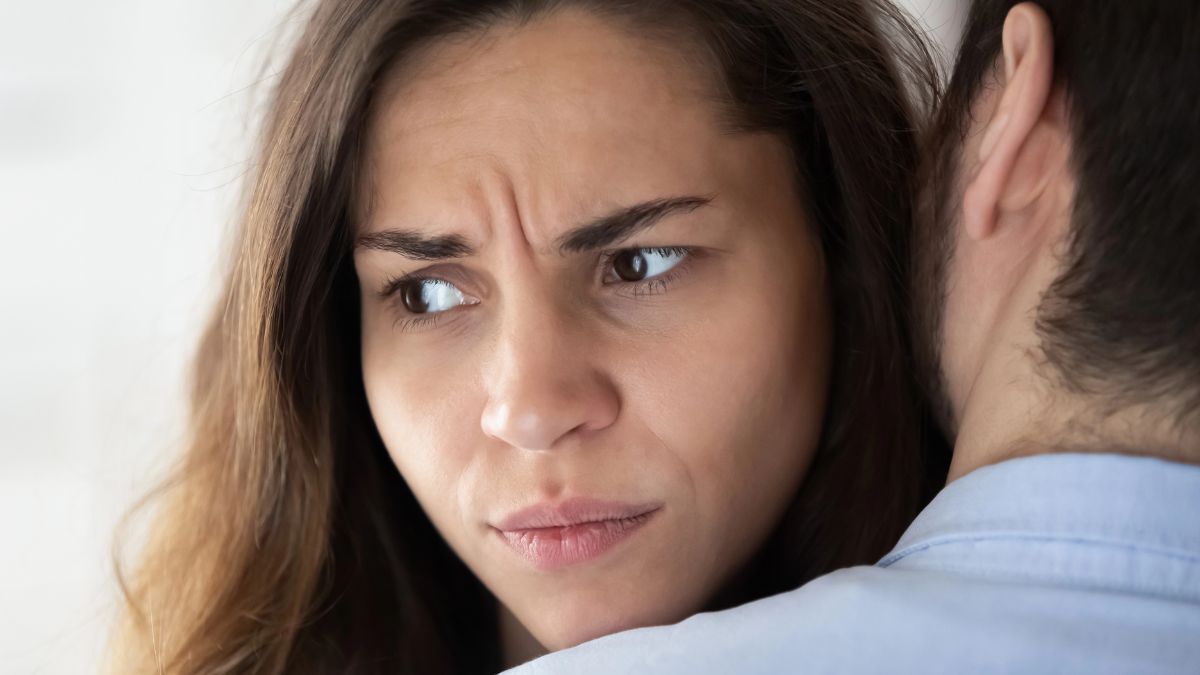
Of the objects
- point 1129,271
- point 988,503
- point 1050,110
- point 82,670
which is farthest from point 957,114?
point 82,670

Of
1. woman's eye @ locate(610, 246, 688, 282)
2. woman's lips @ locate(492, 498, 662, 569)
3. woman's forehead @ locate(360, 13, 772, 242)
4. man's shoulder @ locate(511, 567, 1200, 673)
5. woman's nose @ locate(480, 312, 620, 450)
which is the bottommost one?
man's shoulder @ locate(511, 567, 1200, 673)

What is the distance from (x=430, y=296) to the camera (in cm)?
138

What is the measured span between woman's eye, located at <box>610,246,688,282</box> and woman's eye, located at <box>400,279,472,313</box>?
0.17 metres

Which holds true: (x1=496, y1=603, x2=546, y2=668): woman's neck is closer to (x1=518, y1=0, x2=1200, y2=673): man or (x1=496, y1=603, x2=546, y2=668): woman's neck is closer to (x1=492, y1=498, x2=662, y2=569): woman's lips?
(x1=492, y1=498, x2=662, y2=569): woman's lips

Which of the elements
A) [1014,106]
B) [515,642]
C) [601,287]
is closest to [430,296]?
[601,287]

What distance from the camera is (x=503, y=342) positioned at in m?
1.24

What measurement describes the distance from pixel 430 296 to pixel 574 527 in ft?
0.97

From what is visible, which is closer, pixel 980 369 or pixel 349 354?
pixel 980 369

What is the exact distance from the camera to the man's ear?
3.42 ft

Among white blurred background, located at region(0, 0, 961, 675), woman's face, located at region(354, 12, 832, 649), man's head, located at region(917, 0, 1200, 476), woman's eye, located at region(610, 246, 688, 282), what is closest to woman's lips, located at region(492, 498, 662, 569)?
woman's face, located at region(354, 12, 832, 649)

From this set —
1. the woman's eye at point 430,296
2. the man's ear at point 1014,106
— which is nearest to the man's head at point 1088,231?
the man's ear at point 1014,106

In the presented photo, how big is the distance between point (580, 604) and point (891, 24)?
737mm

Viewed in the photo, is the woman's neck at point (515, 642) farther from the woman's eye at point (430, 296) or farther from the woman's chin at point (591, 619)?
the woman's eye at point (430, 296)

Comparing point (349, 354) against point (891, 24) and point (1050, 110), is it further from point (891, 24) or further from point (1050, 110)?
point (1050, 110)
